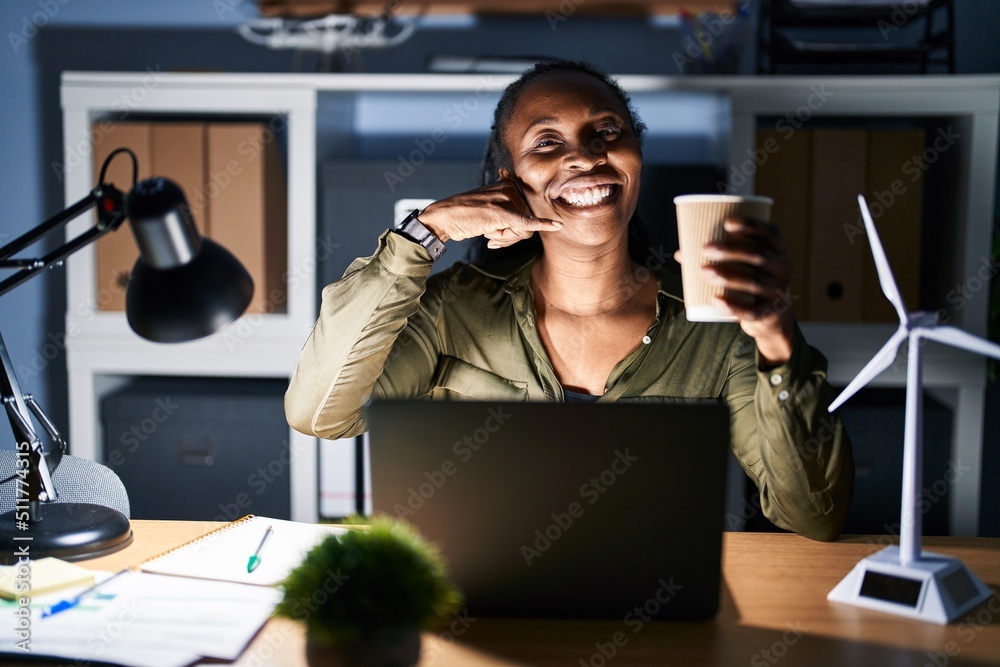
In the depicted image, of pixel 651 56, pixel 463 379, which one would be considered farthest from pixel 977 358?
pixel 463 379

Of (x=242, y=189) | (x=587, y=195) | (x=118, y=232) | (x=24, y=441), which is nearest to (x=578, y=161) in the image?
(x=587, y=195)

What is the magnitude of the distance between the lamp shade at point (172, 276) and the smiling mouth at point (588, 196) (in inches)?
25.9

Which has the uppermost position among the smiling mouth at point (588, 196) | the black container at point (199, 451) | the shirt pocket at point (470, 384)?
the smiling mouth at point (588, 196)

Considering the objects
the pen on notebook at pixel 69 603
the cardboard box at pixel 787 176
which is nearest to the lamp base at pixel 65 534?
the pen on notebook at pixel 69 603

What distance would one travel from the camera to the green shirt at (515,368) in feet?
3.87

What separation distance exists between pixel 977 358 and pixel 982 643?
4.68 ft

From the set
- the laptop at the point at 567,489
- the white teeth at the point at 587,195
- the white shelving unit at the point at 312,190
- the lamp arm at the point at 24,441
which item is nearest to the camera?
the laptop at the point at 567,489

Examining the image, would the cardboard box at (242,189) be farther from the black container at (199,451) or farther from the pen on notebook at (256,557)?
the pen on notebook at (256,557)

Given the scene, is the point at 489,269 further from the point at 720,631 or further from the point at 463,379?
the point at 720,631

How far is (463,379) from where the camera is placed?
1694 millimetres

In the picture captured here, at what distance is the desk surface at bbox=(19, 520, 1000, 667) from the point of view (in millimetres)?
878

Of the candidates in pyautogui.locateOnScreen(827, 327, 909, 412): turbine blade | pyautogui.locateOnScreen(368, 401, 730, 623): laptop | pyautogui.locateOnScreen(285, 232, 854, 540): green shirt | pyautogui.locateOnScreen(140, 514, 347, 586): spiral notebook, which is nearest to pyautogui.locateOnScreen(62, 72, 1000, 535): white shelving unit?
pyautogui.locateOnScreen(285, 232, 854, 540): green shirt

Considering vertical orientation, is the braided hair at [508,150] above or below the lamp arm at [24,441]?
above

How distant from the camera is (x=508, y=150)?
1651 millimetres
